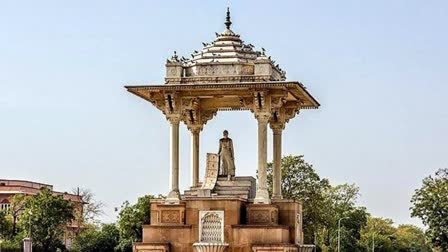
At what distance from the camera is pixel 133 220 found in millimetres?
64562

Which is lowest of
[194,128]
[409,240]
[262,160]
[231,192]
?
[409,240]

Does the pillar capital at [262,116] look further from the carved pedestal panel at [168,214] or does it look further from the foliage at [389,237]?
the foliage at [389,237]

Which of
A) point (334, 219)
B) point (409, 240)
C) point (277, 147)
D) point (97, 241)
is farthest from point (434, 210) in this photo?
point (409, 240)

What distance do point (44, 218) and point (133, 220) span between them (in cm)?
587

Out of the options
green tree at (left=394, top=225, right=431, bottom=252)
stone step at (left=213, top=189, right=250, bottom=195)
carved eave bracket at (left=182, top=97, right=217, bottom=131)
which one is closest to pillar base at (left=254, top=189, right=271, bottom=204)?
stone step at (left=213, top=189, right=250, bottom=195)

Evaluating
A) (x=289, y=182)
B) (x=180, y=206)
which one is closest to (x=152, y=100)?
(x=180, y=206)

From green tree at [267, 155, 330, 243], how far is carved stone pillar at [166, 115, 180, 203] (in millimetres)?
32613

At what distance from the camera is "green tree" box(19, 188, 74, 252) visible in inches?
2562

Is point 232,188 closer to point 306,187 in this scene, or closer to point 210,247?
point 210,247

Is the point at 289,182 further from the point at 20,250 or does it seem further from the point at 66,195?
the point at 66,195

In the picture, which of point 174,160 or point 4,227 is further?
point 4,227

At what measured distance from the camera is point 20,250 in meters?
63.8

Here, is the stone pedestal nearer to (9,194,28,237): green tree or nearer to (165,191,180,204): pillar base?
(165,191,180,204): pillar base

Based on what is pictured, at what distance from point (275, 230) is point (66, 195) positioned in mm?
65590
